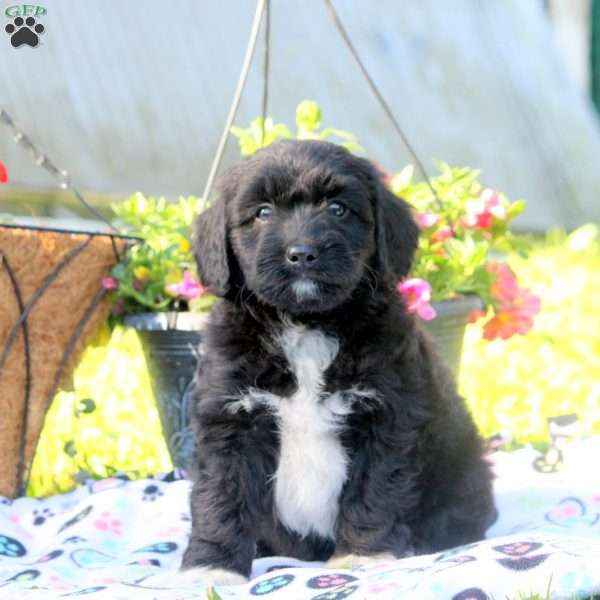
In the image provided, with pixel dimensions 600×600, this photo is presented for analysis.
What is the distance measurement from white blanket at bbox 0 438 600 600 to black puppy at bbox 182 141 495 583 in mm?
187

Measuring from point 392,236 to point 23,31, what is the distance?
274 centimetres

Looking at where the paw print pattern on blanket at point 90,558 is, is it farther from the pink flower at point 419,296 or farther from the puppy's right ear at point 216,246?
the pink flower at point 419,296

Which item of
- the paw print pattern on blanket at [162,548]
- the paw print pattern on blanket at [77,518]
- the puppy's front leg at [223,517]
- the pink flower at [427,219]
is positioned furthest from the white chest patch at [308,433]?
the pink flower at [427,219]

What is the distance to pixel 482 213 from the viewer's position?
4.94m

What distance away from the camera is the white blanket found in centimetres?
235

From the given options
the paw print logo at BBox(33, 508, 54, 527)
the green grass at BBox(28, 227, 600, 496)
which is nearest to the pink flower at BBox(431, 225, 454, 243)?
the green grass at BBox(28, 227, 600, 496)

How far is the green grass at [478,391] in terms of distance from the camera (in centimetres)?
483

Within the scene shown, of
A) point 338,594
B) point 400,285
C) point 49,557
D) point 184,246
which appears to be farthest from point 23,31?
point 338,594

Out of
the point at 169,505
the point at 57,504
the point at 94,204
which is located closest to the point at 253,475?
the point at 169,505

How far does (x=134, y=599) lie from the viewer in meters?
2.54

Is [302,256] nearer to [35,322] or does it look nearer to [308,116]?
[35,322]

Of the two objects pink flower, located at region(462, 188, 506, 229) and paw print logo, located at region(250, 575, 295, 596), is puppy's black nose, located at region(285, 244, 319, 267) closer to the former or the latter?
paw print logo, located at region(250, 575, 295, 596)

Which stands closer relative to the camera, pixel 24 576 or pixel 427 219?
pixel 24 576

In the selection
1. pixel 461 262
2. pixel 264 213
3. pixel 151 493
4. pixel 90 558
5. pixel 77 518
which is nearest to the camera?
pixel 264 213
